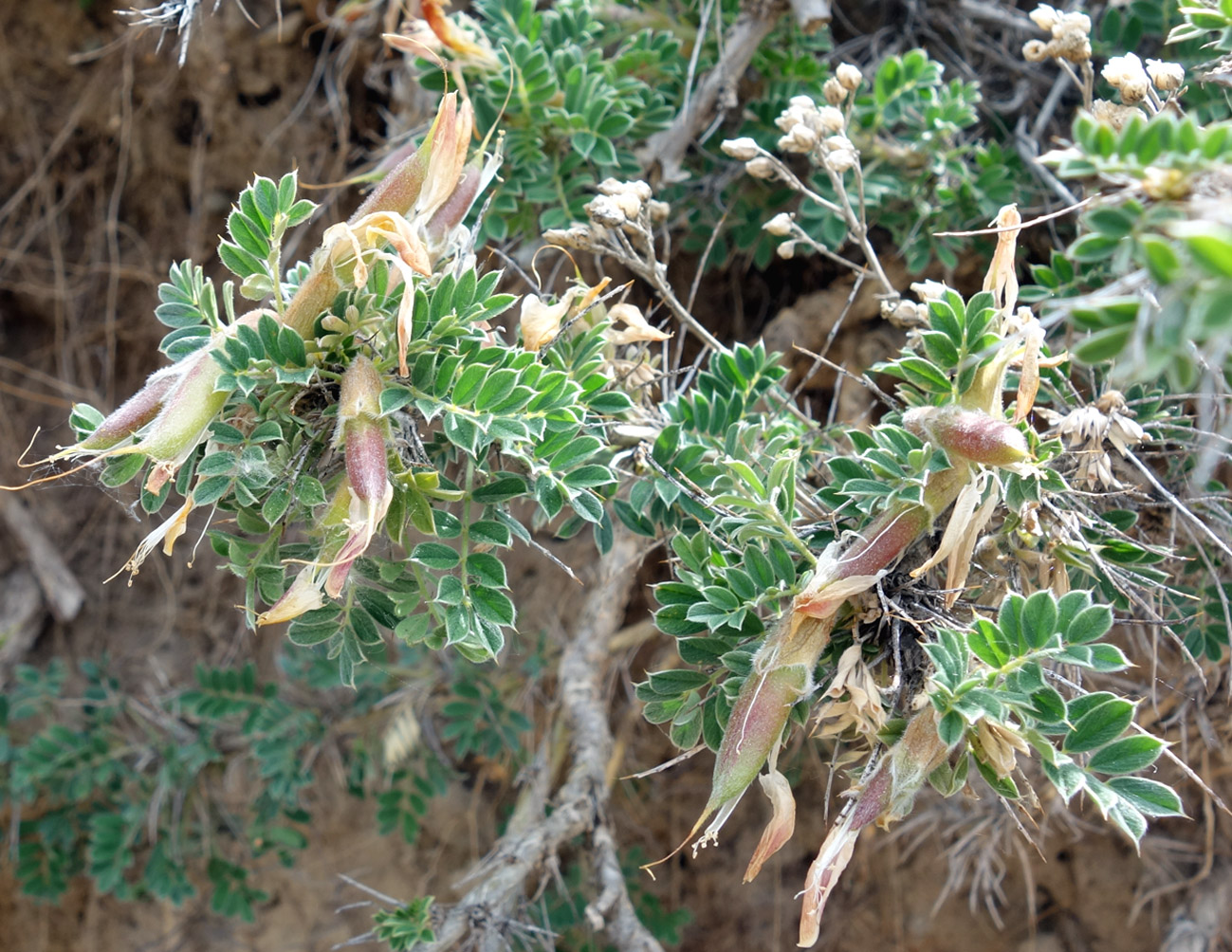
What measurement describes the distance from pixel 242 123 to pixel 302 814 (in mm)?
1667

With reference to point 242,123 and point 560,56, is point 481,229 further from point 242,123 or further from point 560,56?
point 242,123

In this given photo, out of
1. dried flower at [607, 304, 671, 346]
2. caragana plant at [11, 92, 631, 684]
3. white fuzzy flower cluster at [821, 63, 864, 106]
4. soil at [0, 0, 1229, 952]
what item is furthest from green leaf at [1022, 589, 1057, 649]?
soil at [0, 0, 1229, 952]

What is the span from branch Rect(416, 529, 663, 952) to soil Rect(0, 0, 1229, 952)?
35cm

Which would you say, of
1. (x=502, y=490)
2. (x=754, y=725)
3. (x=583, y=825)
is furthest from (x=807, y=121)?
(x=583, y=825)

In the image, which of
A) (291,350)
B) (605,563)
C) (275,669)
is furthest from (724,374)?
(275,669)

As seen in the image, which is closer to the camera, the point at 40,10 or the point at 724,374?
the point at 724,374

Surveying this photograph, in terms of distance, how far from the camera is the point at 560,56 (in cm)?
135

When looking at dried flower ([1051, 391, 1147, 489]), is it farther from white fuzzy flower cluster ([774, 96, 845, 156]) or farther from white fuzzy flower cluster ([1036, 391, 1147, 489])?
white fuzzy flower cluster ([774, 96, 845, 156])

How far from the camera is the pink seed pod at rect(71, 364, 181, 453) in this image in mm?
801

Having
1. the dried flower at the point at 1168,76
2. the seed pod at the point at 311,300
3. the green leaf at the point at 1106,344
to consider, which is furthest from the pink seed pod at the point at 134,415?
the dried flower at the point at 1168,76

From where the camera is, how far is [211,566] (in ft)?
8.16

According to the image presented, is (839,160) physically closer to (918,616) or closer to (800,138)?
(800,138)

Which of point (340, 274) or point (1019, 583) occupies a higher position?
point (340, 274)

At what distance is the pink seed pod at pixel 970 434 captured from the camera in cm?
77
